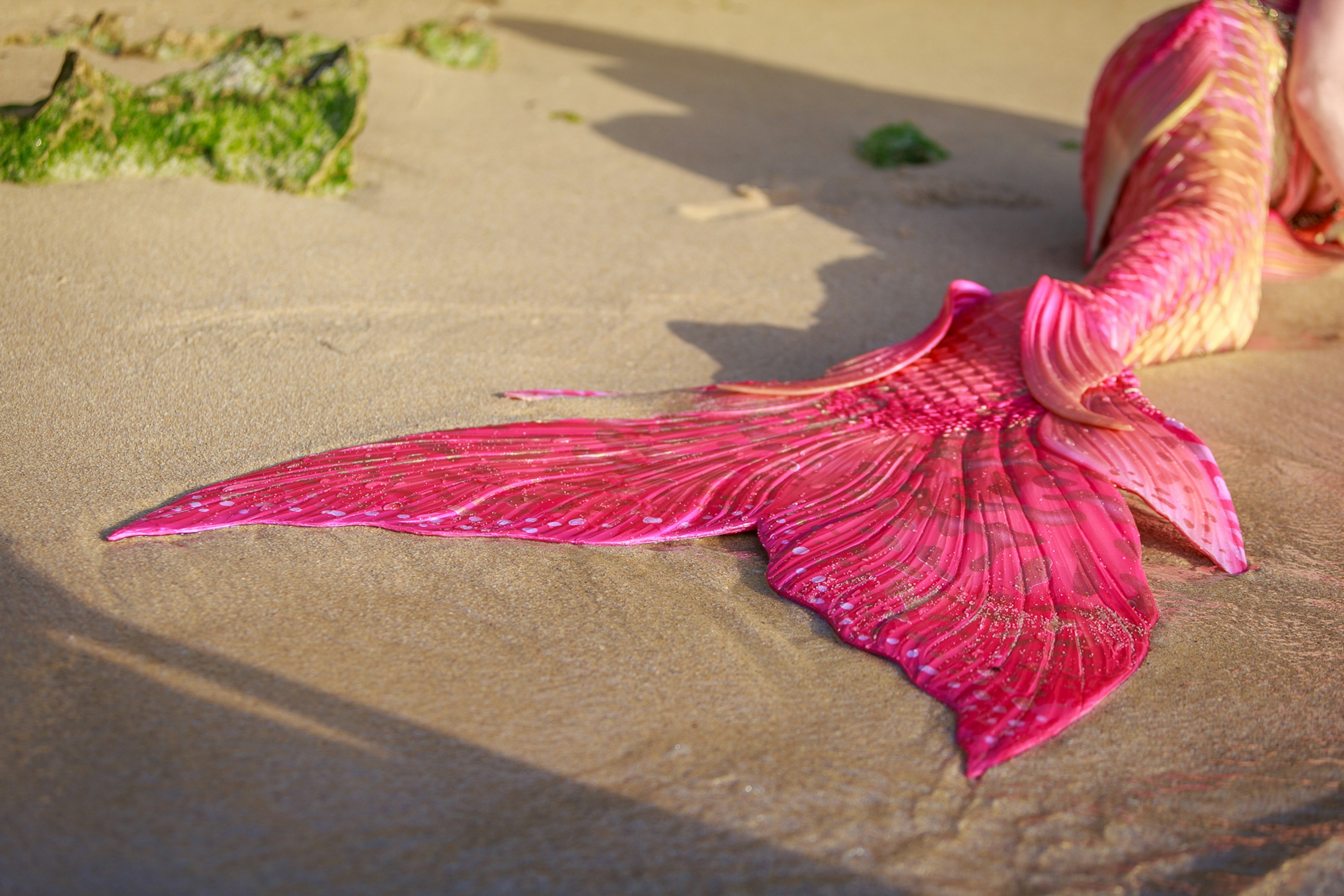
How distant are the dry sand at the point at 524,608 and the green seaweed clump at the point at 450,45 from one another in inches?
24.8

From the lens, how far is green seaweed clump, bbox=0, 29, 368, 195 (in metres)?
2.59

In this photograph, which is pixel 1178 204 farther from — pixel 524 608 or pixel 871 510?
pixel 524 608

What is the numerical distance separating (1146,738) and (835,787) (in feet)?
1.45

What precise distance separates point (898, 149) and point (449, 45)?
5.30 ft

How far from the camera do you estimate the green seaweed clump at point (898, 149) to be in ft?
11.2

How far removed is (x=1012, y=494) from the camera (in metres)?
1.80

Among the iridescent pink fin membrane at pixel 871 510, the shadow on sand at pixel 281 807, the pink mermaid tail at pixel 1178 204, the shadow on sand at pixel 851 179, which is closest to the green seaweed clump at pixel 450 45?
the shadow on sand at pixel 851 179

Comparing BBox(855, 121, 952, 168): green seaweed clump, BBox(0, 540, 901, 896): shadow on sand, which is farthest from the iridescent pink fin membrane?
BBox(855, 121, 952, 168): green seaweed clump

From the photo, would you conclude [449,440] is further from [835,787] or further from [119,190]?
[119,190]

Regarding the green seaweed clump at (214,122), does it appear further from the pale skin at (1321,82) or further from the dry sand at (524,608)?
Result: the pale skin at (1321,82)

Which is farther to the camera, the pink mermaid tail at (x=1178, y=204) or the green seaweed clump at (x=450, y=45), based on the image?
the green seaweed clump at (x=450, y=45)

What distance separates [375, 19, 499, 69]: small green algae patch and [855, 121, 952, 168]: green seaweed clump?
139cm

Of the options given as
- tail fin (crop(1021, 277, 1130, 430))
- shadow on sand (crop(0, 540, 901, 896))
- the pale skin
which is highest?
the pale skin

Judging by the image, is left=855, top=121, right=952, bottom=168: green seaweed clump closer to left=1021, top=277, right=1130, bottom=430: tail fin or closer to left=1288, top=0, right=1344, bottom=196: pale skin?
left=1288, top=0, right=1344, bottom=196: pale skin
